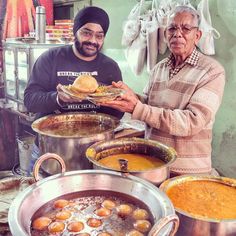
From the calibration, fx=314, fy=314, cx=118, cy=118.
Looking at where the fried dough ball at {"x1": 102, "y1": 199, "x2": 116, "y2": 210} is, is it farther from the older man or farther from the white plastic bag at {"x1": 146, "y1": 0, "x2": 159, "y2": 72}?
the white plastic bag at {"x1": 146, "y1": 0, "x2": 159, "y2": 72}

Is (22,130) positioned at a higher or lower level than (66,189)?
lower

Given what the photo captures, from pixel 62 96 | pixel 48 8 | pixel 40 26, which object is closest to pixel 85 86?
pixel 62 96

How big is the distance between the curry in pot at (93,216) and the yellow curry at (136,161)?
0.42m

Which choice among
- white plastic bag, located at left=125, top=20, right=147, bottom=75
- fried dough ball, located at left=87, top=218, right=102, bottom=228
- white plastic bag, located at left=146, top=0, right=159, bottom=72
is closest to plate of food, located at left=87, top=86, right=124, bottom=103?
fried dough ball, located at left=87, top=218, right=102, bottom=228

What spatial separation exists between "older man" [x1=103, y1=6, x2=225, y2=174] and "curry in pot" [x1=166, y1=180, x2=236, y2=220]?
1.63 feet

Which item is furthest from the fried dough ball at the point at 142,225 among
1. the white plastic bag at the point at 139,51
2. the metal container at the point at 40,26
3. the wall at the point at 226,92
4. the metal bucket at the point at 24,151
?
the metal container at the point at 40,26

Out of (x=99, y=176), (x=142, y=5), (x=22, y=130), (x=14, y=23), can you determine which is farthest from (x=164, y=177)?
(x=14, y=23)

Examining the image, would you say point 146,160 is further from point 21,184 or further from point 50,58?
point 50,58

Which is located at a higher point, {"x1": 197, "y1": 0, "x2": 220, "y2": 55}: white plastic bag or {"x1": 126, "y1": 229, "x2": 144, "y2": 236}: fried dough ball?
{"x1": 197, "y1": 0, "x2": 220, "y2": 55}: white plastic bag

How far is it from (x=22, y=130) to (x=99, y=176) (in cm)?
491

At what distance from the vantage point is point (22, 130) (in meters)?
6.04

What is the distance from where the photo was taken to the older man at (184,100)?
204 centimetres

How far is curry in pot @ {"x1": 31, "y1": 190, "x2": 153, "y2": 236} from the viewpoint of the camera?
1197mm

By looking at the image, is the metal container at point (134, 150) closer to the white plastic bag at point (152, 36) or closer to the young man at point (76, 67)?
the young man at point (76, 67)
